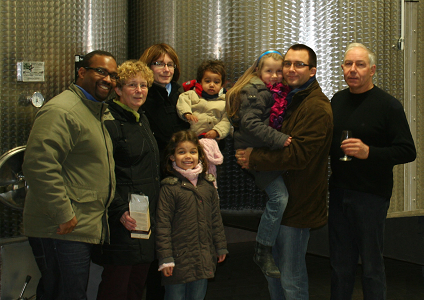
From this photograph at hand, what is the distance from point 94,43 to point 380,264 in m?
3.05

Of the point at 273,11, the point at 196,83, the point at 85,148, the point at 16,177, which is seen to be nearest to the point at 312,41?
the point at 273,11

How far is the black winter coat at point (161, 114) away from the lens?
3.28 meters

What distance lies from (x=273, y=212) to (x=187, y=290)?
2.84 feet

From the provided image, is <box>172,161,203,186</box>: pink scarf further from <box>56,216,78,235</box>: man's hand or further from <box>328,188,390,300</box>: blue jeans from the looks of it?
<box>328,188,390,300</box>: blue jeans

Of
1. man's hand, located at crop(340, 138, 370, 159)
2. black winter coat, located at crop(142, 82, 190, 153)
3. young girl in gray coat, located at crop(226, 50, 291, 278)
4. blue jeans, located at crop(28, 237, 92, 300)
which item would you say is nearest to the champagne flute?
man's hand, located at crop(340, 138, 370, 159)

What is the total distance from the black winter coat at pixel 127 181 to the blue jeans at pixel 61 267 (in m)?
0.24

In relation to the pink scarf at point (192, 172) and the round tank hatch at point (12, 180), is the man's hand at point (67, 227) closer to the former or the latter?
the pink scarf at point (192, 172)

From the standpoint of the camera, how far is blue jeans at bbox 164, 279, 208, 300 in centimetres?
Result: 292

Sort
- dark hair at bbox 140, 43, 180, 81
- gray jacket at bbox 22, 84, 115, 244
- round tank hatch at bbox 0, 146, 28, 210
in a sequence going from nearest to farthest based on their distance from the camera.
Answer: gray jacket at bbox 22, 84, 115, 244
round tank hatch at bbox 0, 146, 28, 210
dark hair at bbox 140, 43, 180, 81

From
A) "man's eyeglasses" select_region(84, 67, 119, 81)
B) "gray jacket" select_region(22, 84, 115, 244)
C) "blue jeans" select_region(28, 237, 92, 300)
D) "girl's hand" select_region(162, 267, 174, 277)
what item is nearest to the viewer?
"gray jacket" select_region(22, 84, 115, 244)

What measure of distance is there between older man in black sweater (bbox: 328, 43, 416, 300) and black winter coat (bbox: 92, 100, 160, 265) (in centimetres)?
141

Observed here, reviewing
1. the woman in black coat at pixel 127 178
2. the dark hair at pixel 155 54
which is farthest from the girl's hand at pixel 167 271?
the dark hair at pixel 155 54

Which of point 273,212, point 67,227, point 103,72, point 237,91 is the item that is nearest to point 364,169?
point 273,212

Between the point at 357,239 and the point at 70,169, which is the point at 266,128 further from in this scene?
the point at 70,169
